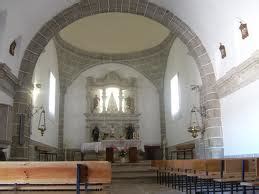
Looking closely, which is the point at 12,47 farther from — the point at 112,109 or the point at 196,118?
the point at 112,109

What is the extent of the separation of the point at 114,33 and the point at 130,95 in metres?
3.86

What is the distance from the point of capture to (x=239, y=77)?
29.7 feet

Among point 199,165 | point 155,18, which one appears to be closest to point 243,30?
point 155,18

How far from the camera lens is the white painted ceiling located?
8352 mm

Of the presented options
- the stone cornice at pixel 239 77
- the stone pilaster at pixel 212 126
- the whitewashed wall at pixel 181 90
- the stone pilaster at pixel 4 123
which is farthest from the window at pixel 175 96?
the stone pilaster at pixel 4 123

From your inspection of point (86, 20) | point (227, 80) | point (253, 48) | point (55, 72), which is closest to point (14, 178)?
point (253, 48)

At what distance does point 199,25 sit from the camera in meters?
10.9

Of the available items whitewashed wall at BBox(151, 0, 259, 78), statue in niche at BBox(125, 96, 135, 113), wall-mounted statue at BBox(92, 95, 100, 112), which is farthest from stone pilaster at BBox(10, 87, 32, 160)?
statue in niche at BBox(125, 96, 135, 113)

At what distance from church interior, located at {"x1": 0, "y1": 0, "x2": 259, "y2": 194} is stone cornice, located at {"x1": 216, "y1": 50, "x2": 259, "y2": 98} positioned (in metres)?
0.04

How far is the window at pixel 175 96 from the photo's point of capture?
16.6 metres

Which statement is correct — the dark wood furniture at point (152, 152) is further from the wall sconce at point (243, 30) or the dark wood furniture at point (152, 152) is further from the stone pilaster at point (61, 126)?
the wall sconce at point (243, 30)

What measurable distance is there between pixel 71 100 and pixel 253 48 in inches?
503

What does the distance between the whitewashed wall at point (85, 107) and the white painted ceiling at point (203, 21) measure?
8.44 m

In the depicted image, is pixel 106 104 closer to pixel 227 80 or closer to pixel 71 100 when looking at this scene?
pixel 71 100
